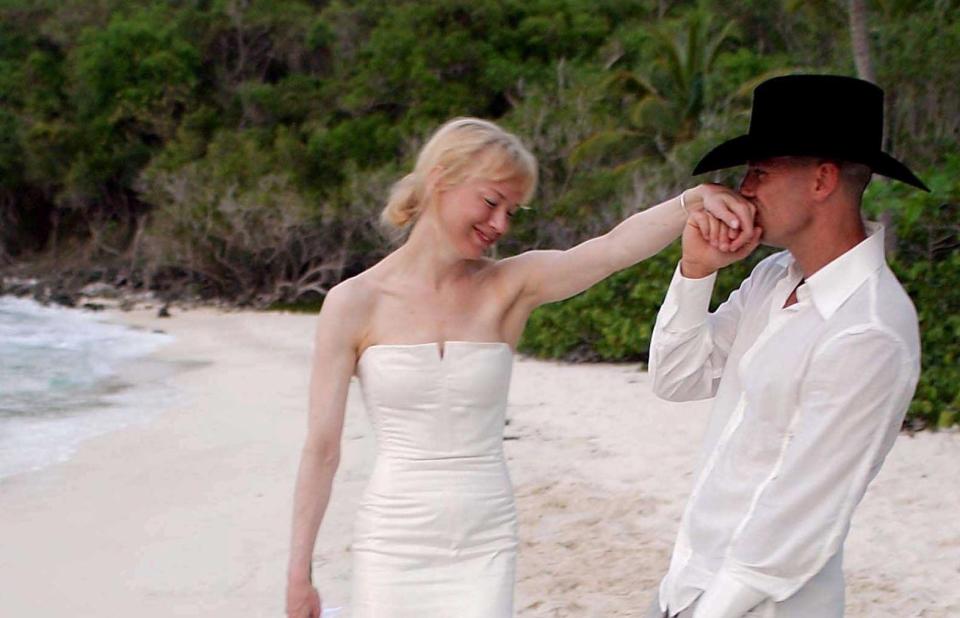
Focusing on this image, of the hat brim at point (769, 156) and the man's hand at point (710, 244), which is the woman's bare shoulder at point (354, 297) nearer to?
the man's hand at point (710, 244)

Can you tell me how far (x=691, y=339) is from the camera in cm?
213

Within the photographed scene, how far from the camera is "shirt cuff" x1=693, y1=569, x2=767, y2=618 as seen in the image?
1706 mm

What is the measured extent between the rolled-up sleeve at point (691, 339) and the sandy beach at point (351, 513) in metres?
3.26

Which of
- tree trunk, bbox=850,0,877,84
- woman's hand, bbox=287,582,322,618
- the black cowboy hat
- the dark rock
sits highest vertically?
tree trunk, bbox=850,0,877,84

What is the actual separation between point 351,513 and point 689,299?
18.9 ft

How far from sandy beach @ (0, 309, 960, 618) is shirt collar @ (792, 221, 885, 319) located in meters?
3.63

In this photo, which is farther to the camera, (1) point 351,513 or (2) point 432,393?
(1) point 351,513

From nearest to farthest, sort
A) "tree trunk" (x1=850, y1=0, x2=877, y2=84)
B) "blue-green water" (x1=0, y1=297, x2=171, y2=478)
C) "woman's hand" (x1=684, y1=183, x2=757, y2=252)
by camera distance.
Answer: "woman's hand" (x1=684, y1=183, x2=757, y2=252)
"tree trunk" (x1=850, y1=0, x2=877, y2=84)
"blue-green water" (x1=0, y1=297, x2=171, y2=478)

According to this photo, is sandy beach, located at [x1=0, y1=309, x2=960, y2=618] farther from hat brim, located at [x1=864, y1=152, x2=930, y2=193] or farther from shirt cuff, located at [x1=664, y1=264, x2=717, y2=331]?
hat brim, located at [x1=864, y1=152, x2=930, y2=193]

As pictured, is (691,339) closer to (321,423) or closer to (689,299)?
(689,299)

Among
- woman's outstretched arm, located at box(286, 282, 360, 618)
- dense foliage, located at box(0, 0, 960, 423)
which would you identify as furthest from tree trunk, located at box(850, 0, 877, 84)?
woman's outstretched arm, located at box(286, 282, 360, 618)

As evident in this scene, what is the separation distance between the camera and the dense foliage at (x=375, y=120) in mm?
14383

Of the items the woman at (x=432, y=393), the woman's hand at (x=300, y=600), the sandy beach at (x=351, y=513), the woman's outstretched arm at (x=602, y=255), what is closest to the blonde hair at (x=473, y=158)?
the woman at (x=432, y=393)

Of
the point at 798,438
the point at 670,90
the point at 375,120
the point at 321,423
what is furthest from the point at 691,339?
the point at 375,120
